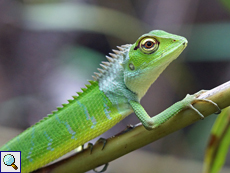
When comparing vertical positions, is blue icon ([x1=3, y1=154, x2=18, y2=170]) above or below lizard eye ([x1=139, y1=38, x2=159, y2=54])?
below

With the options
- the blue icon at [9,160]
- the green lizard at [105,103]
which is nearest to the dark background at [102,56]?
the blue icon at [9,160]

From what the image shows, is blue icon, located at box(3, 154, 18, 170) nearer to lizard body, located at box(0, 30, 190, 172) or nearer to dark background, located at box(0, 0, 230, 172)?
lizard body, located at box(0, 30, 190, 172)

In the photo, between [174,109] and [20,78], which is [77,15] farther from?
[174,109]

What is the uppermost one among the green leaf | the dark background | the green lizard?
the dark background

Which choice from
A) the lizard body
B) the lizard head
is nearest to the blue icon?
the lizard body

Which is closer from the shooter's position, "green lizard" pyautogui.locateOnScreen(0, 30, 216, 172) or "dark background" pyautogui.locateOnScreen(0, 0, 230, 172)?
"green lizard" pyautogui.locateOnScreen(0, 30, 216, 172)

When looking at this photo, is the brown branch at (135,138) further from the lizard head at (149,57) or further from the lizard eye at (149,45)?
the lizard eye at (149,45)

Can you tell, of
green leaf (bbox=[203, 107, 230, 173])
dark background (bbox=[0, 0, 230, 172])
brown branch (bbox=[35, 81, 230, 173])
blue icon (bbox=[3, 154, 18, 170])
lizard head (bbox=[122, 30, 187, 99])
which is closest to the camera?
brown branch (bbox=[35, 81, 230, 173])
